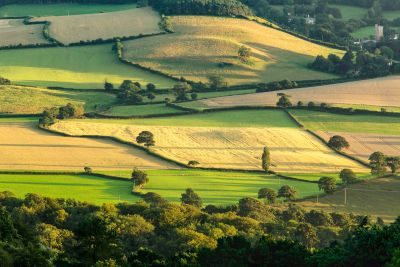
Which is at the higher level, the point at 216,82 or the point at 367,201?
the point at 216,82

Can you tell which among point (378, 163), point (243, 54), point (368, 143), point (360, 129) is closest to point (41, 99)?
point (360, 129)

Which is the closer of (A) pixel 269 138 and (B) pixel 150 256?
(B) pixel 150 256

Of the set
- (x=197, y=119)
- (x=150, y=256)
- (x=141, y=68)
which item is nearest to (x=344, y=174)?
(x=197, y=119)

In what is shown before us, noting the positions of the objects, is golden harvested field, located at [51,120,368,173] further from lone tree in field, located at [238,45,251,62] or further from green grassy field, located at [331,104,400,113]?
lone tree in field, located at [238,45,251,62]

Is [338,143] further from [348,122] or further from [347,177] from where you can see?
[347,177]

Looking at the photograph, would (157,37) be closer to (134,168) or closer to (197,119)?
(197,119)

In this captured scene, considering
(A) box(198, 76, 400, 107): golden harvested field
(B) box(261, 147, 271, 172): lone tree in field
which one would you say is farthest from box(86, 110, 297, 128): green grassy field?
(B) box(261, 147, 271, 172): lone tree in field
